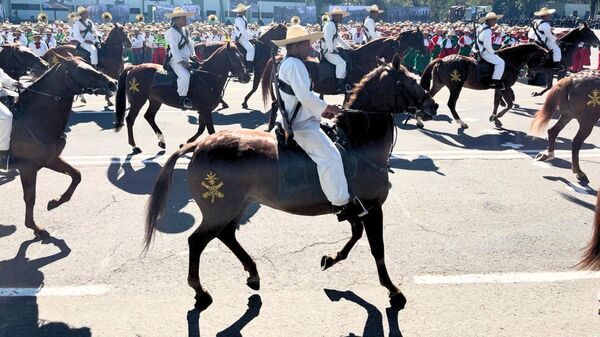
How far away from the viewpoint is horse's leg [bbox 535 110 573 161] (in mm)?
9625

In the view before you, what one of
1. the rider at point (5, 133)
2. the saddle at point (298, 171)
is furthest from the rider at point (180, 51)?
the saddle at point (298, 171)

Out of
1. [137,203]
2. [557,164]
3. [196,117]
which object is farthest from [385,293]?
[196,117]

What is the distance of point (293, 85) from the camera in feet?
15.6

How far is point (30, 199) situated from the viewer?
662 cm

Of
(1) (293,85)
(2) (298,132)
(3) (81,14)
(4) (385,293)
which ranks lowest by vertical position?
(4) (385,293)

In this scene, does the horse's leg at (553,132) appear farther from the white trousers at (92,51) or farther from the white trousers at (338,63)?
the white trousers at (92,51)

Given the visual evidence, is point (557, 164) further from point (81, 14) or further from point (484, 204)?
point (81, 14)

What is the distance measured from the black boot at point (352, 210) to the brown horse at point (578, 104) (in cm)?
560

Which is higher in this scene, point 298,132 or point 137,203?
point 298,132

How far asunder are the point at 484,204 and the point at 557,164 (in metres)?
2.98

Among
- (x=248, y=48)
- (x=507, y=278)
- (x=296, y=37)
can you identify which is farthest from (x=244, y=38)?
(x=507, y=278)

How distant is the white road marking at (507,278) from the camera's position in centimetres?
551

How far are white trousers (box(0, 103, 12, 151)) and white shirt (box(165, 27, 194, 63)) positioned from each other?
4.25 m

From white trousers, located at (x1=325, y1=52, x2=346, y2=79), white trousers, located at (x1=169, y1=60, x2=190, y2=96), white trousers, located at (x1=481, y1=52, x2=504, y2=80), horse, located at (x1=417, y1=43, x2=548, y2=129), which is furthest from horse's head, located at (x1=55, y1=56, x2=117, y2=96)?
white trousers, located at (x1=481, y1=52, x2=504, y2=80)
